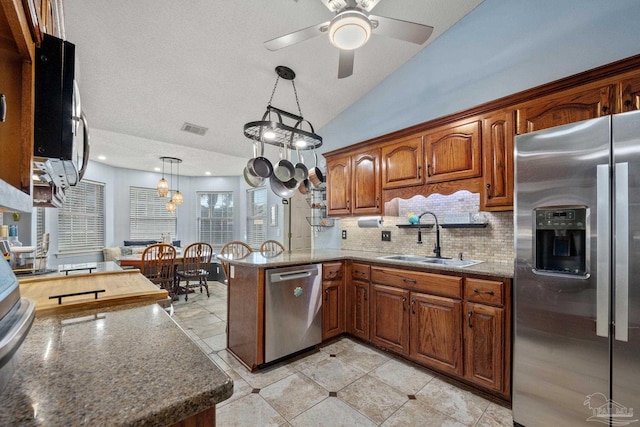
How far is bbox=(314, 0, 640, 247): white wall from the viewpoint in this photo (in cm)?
204

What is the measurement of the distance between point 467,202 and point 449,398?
165 cm

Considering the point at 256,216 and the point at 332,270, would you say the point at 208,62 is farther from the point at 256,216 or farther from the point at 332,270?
the point at 256,216

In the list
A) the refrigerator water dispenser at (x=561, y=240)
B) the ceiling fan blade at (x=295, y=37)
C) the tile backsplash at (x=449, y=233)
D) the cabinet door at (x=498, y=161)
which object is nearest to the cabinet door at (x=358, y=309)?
the tile backsplash at (x=449, y=233)

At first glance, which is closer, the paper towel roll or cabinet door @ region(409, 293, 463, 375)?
cabinet door @ region(409, 293, 463, 375)

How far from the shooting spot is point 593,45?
2.08m

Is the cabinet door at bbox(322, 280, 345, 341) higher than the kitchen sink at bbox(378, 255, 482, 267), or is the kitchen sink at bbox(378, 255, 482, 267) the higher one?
the kitchen sink at bbox(378, 255, 482, 267)

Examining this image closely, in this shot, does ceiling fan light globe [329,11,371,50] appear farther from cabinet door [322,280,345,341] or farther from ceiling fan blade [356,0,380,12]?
cabinet door [322,280,345,341]

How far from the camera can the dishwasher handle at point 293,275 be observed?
92.9 inches

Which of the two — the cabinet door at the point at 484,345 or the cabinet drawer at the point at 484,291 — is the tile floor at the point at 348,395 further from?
the cabinet drawer at the point at 484,291

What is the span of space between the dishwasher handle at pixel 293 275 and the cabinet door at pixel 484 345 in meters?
1.29

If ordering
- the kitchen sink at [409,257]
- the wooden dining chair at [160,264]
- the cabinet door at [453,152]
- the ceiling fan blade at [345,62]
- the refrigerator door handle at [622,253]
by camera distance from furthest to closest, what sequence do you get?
the wooden dining chair at [160,264]
the kitchen sink at [409,257]
the cabinet door at [453,152]
the ceiling fan blade at [345,62]
the refrigerator door handle at [622,253]

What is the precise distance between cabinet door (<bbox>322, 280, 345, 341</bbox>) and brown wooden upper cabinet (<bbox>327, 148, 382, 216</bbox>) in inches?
36.5

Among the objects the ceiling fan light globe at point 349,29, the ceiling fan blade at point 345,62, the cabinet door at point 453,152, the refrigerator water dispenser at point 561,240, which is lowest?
the refrigerator water dispenser at point 561,240

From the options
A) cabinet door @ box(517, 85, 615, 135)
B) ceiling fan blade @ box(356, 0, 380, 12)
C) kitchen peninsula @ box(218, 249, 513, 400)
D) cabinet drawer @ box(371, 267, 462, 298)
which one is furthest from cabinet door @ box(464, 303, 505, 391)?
ceiling fan blade @ box(356, 0, 380, 12)
